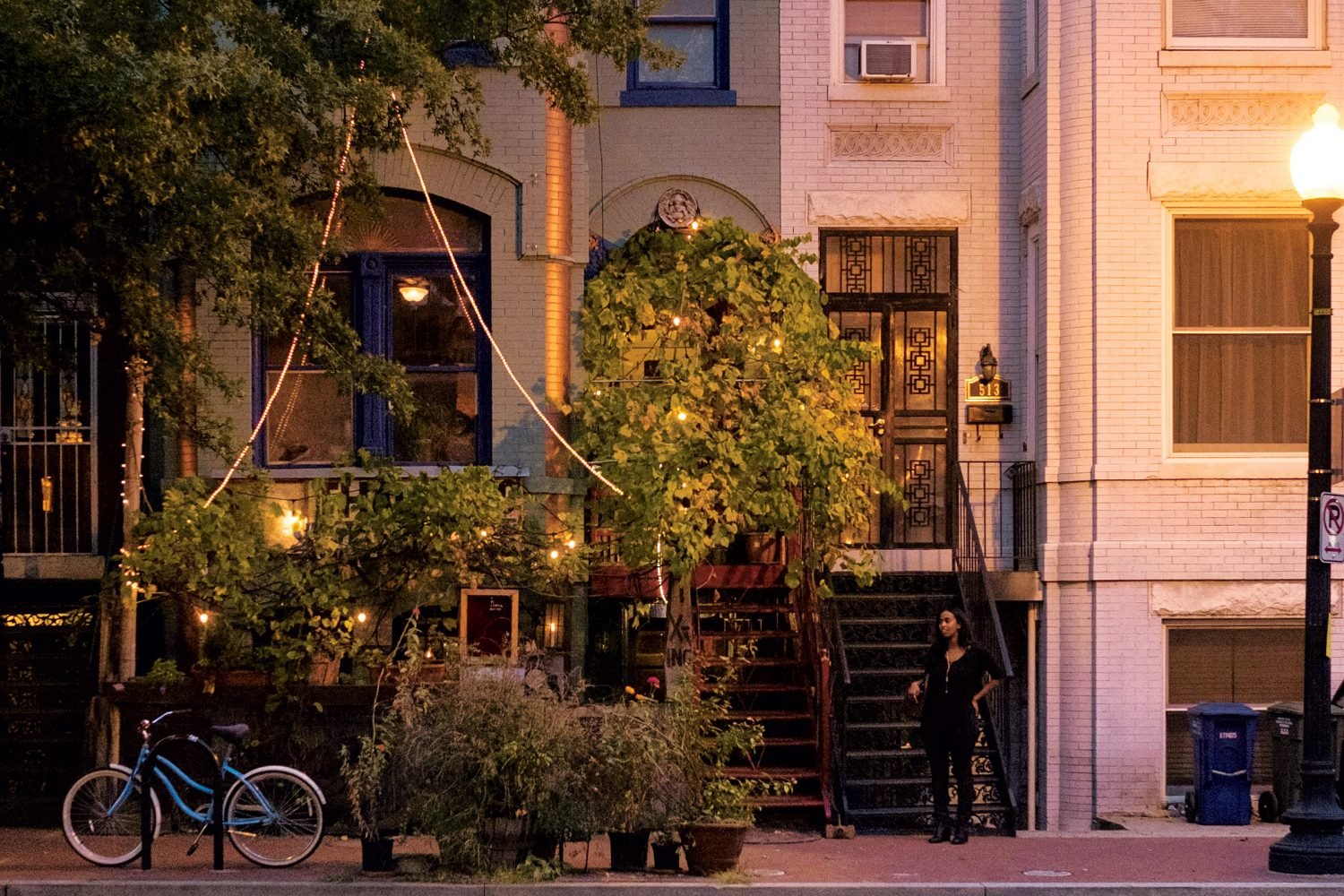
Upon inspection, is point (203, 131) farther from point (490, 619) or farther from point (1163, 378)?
point (1163, 378)

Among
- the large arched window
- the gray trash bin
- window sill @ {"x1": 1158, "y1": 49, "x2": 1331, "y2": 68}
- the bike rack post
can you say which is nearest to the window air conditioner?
window sill @ {"x1": 1158, "y1": 49, "x2": 1331, "y2": 68}

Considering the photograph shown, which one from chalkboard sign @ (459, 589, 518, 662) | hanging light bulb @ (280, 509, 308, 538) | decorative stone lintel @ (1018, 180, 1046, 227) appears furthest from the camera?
decorative stone lintel @ (1018, 180, 1046, 227)

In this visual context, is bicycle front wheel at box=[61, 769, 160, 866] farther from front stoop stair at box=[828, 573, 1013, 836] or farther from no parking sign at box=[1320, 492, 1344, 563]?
no parking sign at box=[1320, 492, 1344, 563]

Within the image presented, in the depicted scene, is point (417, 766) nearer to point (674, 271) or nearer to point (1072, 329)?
point (674, 271)

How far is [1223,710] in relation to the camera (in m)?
15.1

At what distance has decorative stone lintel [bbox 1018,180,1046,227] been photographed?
56.4 feet

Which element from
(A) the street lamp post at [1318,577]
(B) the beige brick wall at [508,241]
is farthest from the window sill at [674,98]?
(A) the street lamp post at [1318,577]

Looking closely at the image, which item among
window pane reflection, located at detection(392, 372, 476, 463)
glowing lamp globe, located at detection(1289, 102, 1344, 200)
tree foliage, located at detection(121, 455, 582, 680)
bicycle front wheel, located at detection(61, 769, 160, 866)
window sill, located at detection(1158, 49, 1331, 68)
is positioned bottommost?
bicycle front wheel, located at detection(61, 769, 160, 866)

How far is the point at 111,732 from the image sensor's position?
15.0 meters

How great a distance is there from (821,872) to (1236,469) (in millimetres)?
6206

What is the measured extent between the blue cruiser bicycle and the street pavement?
0.15m

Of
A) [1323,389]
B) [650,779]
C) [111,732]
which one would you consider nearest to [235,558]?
[111,732]

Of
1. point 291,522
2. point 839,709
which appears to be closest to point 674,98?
point 291,522

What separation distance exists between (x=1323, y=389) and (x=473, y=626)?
6.94 meters
